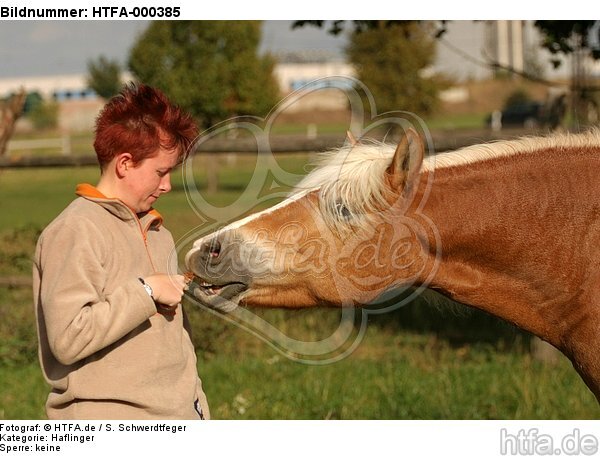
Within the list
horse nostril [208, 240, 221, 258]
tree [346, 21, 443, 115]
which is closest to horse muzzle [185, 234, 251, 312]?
horse nostril [208, 240, 221, 258]

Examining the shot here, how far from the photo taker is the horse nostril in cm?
263

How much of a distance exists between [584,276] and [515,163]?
486 mm

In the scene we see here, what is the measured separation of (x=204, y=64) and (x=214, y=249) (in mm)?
18458

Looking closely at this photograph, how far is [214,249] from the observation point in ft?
8.66

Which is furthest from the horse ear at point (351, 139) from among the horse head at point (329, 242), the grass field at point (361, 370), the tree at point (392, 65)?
the tree at point (392, 65)

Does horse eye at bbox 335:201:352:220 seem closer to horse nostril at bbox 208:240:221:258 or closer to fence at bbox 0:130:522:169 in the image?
horse nostril at bbox 208:240:221:258

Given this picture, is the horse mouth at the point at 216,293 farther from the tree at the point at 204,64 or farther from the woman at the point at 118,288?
the tree at the point at 204,64

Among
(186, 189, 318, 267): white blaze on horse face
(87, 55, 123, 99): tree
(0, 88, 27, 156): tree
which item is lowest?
(87, 55, 123, 99): tree

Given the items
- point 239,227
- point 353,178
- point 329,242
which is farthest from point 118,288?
point 353,178

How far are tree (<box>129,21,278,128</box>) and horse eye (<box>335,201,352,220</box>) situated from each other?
14560mm

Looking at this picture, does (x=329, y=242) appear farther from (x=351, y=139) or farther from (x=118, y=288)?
(x=118, y=288)

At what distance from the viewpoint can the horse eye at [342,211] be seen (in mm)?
2721

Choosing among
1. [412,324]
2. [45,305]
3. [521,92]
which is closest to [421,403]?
[412,324]
